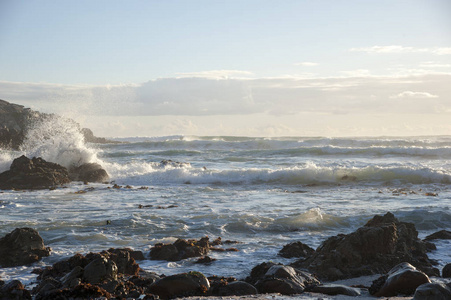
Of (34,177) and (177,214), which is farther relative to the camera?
(34,177)

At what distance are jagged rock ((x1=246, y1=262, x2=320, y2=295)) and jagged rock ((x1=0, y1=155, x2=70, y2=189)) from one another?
532 inches

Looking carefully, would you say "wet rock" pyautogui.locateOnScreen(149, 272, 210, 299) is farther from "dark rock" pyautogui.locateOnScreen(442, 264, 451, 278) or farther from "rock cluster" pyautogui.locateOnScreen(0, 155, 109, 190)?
"rock cluster" pyautogui.locateOnScreen(0, 155, 109, 190)

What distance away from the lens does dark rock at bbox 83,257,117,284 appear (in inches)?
226

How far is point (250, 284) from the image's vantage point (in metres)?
6.00

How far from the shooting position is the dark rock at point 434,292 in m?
4.92

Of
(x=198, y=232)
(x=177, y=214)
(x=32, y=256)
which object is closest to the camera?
(x=32, y=256)

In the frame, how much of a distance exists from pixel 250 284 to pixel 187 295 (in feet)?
2.88

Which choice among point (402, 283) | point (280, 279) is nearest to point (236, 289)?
point (280, 279)

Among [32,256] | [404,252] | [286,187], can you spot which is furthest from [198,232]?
[286,187]

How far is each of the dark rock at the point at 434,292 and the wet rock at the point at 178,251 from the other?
389cm

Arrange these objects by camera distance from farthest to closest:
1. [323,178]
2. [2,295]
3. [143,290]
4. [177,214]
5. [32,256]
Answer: [323,178]
[177,214]
[32,256]
[143,290]
[2,295]

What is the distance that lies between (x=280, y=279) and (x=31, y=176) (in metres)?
15.0

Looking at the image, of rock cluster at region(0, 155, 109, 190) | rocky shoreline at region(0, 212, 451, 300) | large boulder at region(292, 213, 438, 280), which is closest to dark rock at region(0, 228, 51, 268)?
rocky shoreline at region(0, 212, 451, 300)

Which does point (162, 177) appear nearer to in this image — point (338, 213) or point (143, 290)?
point (338, 213)
